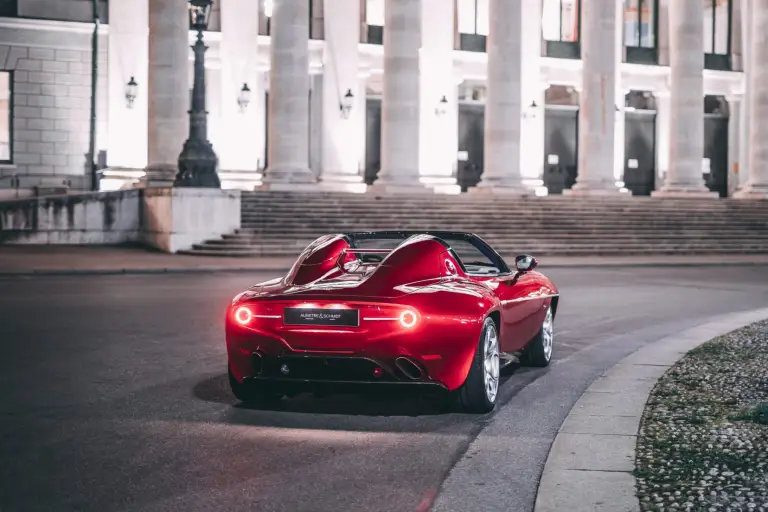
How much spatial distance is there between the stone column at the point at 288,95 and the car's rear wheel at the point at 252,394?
28.9 m

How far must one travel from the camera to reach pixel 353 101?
43.5 m

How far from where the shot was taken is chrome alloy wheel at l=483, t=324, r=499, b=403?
25.5 ft

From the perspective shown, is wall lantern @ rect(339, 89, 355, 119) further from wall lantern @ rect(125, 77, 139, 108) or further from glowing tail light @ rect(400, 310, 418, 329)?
glowing tail light @ rect(400, 310, 418, 329)

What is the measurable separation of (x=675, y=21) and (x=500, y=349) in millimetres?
38142

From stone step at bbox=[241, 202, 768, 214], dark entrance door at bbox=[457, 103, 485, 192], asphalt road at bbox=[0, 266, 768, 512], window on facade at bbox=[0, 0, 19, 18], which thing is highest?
window on facade at bbox=[0, 0, 19, 18]

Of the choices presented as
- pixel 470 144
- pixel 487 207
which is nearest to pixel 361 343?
pixel 487 207

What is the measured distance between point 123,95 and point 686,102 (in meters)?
21.6

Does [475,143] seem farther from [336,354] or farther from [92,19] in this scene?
[336,354]

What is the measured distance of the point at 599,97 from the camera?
137ft

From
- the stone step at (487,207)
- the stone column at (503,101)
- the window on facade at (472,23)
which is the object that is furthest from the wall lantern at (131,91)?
the window on facade at (472,23)

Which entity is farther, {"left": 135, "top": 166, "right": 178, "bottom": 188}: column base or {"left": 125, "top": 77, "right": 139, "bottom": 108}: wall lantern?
{"left": 125, "top": 77, "right": 139, "bottom": 108}: wall lantern

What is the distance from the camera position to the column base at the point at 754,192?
45594 mm

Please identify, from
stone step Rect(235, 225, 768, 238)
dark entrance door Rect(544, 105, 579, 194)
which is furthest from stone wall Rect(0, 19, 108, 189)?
dark entrance door Rect(544, 105, 579, 194)

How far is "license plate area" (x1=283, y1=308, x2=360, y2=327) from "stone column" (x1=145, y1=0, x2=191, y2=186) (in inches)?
1097
